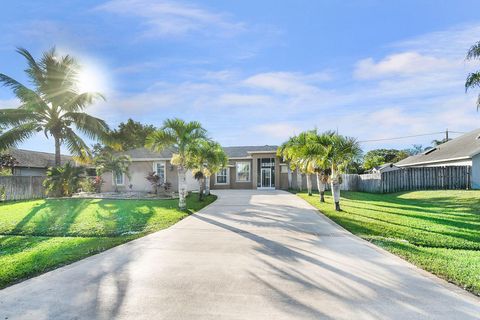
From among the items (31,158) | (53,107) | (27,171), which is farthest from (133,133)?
(53,107)

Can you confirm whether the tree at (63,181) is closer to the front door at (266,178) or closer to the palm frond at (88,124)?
the palm frond at (88,124)

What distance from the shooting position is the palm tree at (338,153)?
12.6 metres

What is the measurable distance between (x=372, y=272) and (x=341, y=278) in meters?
0.69

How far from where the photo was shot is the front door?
91.9 feet

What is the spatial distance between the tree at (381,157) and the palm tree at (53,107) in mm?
30214

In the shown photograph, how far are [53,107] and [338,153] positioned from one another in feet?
60.9

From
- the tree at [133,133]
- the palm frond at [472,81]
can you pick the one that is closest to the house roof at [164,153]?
the tree at [133,133]

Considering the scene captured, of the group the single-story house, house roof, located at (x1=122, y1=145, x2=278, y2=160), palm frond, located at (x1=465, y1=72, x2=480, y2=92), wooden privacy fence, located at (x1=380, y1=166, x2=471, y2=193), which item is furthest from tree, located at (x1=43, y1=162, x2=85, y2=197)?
palm frond, located at (x1=465, y1=72, x2=480, y2=92)

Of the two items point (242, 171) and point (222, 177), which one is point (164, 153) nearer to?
point (222, 177)

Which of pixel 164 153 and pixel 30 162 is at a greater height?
pixel 164 153

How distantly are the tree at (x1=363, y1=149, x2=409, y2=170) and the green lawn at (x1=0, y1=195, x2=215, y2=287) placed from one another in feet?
100

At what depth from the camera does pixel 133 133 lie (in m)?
40.8

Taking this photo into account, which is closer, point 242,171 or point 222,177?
point 242,171

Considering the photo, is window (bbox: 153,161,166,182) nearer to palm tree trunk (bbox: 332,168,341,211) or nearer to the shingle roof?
the shingle roof
